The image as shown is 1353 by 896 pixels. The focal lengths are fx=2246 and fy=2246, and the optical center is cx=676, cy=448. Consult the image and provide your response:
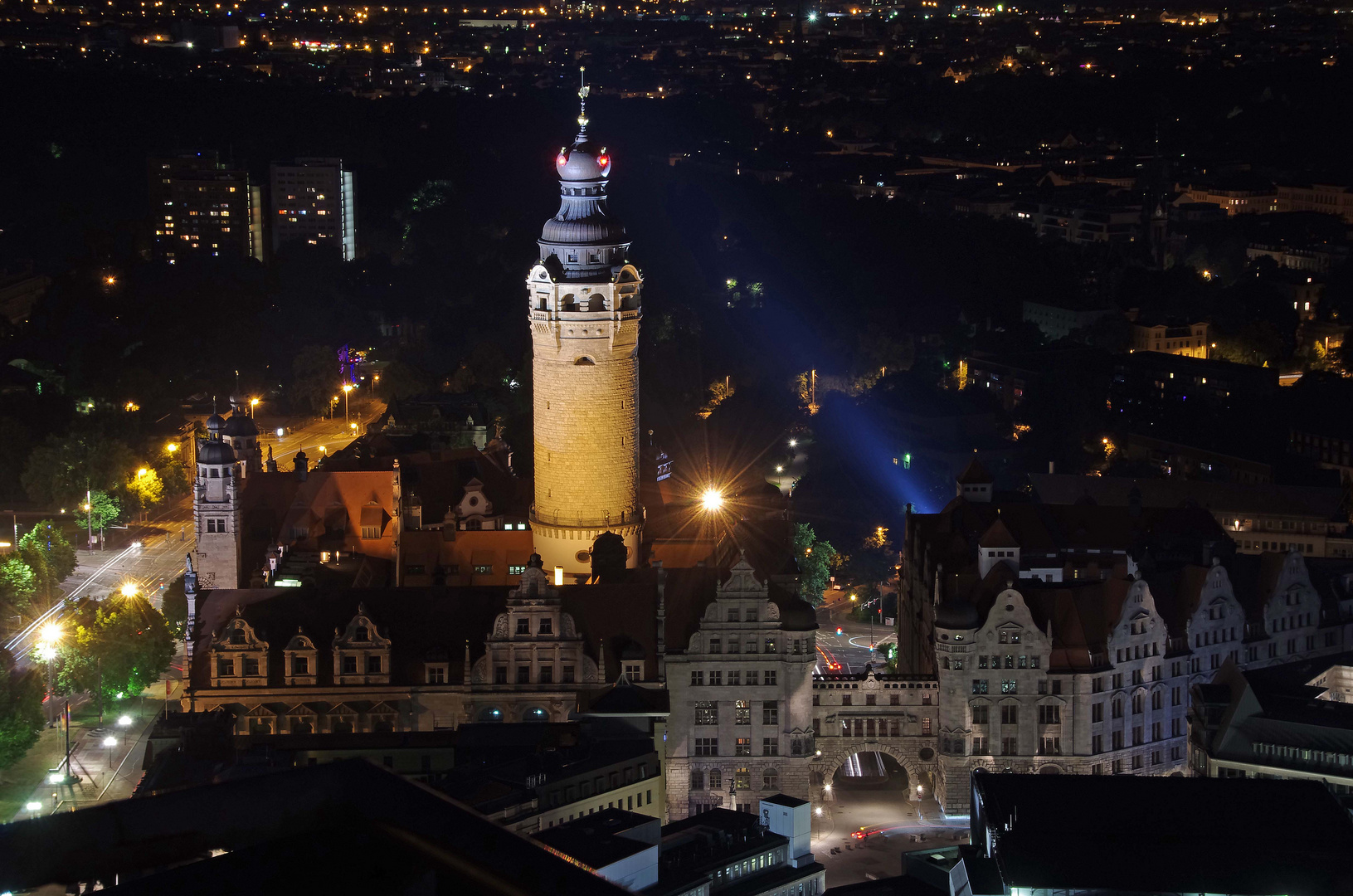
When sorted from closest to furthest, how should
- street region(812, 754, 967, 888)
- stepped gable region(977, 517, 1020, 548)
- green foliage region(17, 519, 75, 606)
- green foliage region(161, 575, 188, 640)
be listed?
street region(812, 754, 967, 888), stepped gable region(977, 517, 1020, 548), green foliage region(161, 575, 188, 640), green foliage region(17, 519, 75, 606)

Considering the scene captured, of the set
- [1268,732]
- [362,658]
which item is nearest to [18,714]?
[362,658]

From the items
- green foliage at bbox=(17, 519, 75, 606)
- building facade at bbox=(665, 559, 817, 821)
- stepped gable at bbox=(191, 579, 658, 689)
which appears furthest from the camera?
green foliage at bbox=(17, 519, 75, 606)

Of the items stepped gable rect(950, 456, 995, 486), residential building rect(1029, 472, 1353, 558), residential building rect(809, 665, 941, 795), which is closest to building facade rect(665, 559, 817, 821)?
residential building rect(809, 665, 941, 795)

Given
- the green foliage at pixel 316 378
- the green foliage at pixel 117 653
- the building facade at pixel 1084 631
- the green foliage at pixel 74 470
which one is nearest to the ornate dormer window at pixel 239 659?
the green foliage at pixel 117 653

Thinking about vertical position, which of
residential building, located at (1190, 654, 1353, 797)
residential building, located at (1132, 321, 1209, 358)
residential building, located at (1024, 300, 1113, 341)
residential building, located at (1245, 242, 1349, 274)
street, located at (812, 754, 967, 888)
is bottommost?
street, located at (812, 754, 967, 888)

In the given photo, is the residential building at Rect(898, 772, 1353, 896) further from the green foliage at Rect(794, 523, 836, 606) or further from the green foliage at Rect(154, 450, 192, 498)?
the green foliage at Rect(154, 450, 192, 498)

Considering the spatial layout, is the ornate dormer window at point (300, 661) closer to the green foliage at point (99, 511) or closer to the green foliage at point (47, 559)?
the green foliage at point (47, 559)
